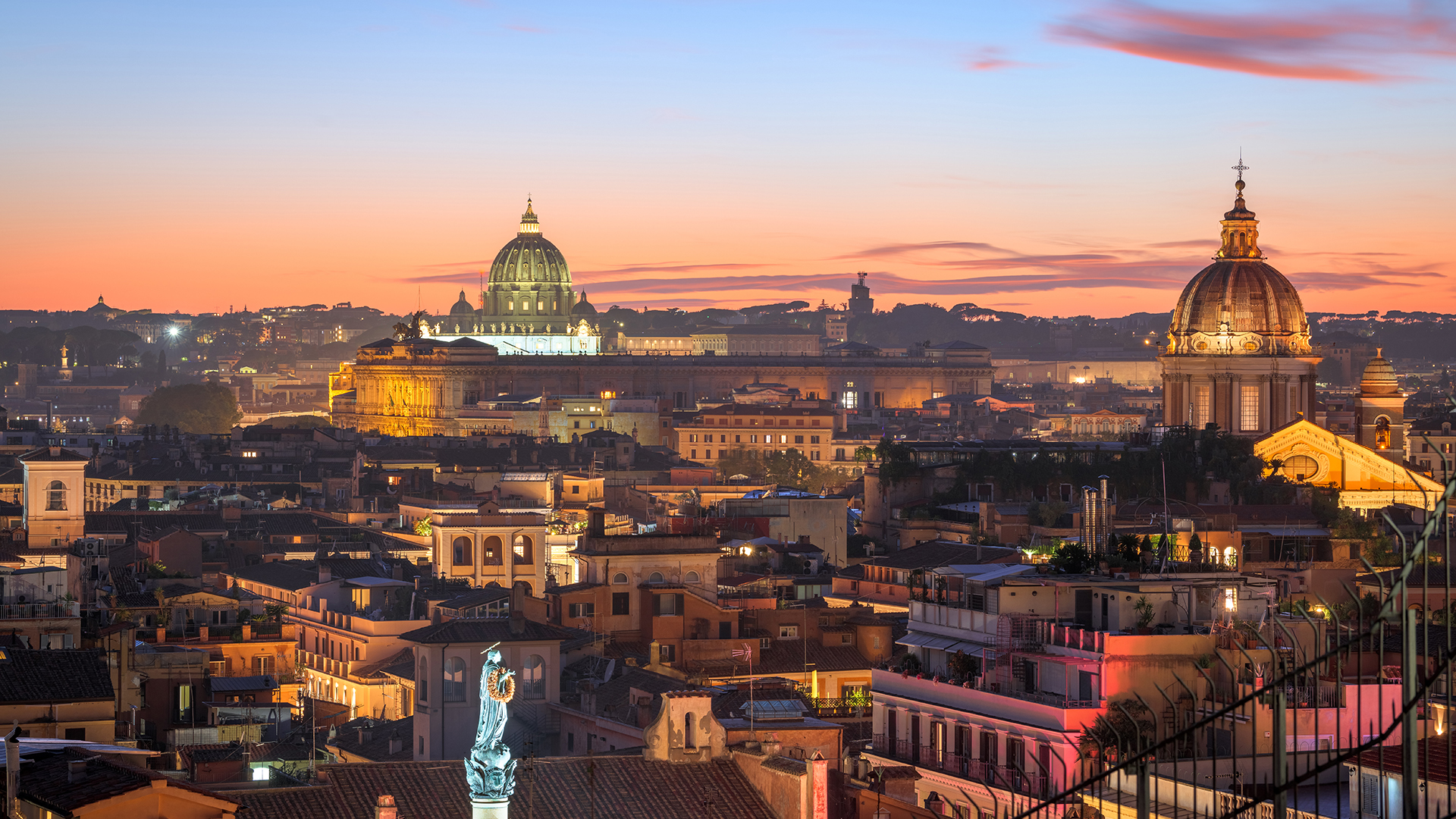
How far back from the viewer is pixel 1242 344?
80.8m

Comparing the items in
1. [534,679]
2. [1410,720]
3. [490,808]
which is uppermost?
[1410,720]

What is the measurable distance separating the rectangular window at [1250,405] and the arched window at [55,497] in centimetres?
3932

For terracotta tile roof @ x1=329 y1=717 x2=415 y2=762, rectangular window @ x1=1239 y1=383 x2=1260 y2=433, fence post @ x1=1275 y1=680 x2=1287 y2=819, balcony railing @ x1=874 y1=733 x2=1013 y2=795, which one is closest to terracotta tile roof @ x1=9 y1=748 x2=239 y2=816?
balcony railing @ x1=874 y1=733 x2=1013 y2=795

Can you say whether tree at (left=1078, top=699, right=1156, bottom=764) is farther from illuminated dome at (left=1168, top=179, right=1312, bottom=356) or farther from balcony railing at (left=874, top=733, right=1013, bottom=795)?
illuminated dome at (left=1168, top=179, right=1312, bottom=356)

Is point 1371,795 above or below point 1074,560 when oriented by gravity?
below

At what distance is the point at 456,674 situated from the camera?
1321 inches

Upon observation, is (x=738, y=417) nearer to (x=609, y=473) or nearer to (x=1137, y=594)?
(x=609, y=473)

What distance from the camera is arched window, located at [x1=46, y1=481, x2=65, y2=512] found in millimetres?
52188

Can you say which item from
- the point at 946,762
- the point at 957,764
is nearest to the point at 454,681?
the point at 946,762

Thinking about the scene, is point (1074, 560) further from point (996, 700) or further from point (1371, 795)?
point (1371, 795)

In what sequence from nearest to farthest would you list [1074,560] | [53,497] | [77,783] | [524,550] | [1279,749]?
[1279,749] < [77,783] < [1074,560] < [53,497] < [524,550]

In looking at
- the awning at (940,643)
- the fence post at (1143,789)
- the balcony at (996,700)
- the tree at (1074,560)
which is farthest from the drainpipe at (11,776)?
the tree at (1074,560)

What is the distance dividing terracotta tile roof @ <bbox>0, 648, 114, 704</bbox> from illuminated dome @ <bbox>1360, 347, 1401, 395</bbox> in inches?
2245

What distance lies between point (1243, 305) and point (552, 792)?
59.3 meters
